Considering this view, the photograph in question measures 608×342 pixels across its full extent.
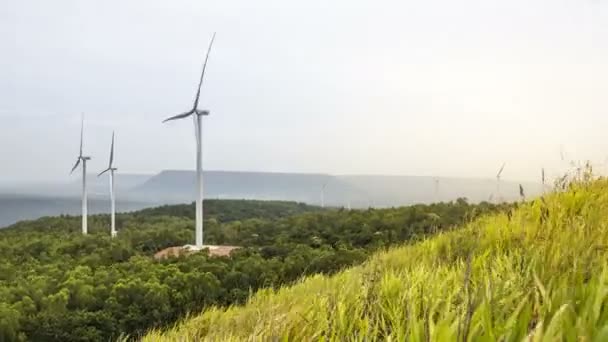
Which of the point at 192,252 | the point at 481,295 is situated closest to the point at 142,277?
the point at 192,252

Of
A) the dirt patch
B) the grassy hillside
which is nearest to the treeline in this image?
the grassy hillside

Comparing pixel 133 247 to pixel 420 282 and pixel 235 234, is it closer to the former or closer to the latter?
pixel 235 234

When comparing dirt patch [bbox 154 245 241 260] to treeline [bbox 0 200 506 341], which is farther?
dirt patch [bbox 154 245 241 260]

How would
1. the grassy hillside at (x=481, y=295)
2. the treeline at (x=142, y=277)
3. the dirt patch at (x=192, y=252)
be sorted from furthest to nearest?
the dirt patch at (x=192, y=252) → the treeline at (x=142, y=277) → the grassy hillside at (x=481, y=295)

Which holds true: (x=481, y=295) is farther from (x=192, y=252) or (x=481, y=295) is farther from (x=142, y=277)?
(x=192, y=252)

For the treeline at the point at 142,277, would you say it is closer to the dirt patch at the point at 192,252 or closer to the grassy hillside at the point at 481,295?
the grassy hillside at the point at 481,295

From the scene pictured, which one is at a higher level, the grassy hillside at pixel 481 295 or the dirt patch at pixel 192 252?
the grassy hillside at pixel 481 295

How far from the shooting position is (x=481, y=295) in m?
3.19

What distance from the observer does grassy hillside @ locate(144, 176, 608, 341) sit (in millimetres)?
2795

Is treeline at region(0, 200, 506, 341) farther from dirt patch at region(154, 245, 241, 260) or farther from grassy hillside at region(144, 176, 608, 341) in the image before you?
dirt patch at region(154, 245, 241, 260)

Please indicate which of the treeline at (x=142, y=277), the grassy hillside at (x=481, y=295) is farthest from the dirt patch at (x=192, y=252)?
the grassy hillside at (x=481, y=295)

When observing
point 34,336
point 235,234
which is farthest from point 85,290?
point 235,234

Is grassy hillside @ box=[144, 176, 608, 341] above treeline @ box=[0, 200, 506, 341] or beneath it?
above

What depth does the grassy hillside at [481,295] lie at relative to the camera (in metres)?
2.79
